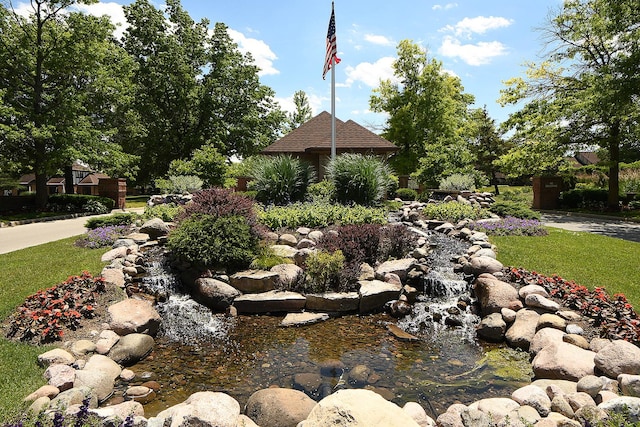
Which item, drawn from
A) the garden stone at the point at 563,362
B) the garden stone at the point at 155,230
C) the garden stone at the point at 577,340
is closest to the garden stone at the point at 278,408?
the garden stone at the point at 563,362

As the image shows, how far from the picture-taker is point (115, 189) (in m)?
20.7

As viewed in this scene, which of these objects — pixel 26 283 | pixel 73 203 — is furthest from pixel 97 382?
pixel 73 203

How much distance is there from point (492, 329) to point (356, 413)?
364 cm

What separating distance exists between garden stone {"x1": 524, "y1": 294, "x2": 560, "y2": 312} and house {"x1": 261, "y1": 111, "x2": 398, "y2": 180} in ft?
48.9

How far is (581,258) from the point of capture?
324 inches

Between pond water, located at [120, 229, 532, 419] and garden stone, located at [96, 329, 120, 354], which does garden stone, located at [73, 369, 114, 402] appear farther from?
garden stone, located at [96, 329, 120, 354]

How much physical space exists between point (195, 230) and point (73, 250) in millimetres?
3639

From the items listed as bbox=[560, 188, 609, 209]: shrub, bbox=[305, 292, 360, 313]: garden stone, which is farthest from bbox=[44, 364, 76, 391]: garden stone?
bbox=[560, 188, 609, 209]: shrub

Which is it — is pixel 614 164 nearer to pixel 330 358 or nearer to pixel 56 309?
pixel 330 358

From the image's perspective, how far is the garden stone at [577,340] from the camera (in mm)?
4852

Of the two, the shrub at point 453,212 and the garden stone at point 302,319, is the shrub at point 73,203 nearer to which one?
the shrub at point 453,212

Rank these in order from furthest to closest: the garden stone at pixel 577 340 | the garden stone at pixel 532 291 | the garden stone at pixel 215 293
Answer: the garden stone at pixel 215 293, the garden stone at pixel 532 291, the garden stone at pixel 577 340

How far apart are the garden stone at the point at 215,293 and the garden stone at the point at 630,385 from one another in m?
5.62

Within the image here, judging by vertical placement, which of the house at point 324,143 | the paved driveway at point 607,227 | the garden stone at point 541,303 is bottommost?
the garden stone at point 541,303
